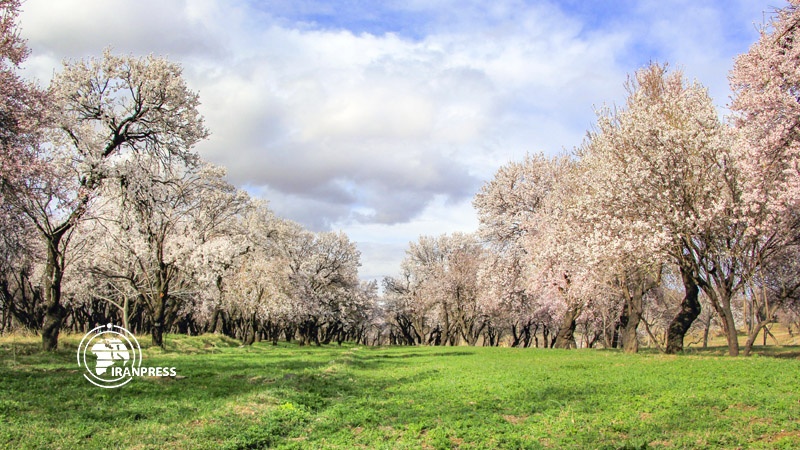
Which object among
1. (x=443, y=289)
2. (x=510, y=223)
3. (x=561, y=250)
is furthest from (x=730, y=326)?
(x=443, y=289)

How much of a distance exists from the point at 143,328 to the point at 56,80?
5188cm

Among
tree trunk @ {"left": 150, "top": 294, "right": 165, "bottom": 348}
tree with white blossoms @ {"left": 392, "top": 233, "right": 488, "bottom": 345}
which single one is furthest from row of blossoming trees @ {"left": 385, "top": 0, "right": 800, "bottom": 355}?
tree trunk @ {"left": 150, "top": 294, "right": 165, "bottom": 348}

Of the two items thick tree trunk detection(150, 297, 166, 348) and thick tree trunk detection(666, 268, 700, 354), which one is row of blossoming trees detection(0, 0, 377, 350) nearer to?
thick tree trunk detection(150, 297, 166, 348)

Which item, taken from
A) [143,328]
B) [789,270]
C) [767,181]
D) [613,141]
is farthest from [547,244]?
[143,328]

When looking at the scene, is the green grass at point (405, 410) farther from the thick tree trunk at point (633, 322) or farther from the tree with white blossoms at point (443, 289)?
the tree with white blossoms at point (443, 289)

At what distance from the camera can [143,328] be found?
2763 inches

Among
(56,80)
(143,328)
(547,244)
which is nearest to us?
(56,80)

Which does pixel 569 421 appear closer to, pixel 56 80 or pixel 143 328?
pixel 56 80

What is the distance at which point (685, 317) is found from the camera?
105 feet

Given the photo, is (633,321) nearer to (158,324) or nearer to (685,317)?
(685,317)

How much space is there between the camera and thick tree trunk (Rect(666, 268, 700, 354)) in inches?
1217

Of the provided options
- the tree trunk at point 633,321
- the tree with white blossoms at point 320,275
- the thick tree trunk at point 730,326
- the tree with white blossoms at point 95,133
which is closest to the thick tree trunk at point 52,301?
the tree with white blossoms at point 95,133

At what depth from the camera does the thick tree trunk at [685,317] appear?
30.9 m

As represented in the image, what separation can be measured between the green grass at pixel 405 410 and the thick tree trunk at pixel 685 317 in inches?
420
